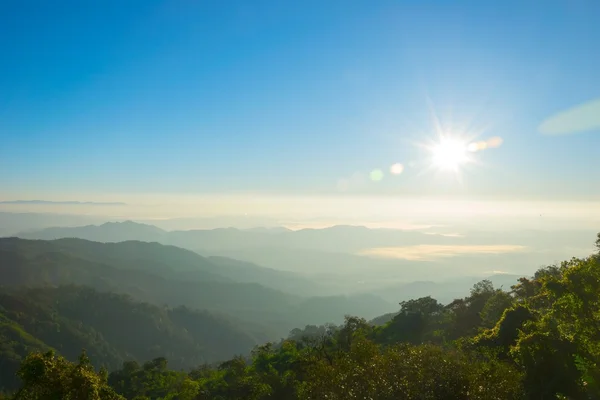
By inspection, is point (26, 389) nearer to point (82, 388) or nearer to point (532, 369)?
point (82, 388)

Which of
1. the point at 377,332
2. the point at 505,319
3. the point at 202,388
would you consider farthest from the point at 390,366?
the point at 377,332

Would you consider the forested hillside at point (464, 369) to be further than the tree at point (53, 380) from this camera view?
Yes

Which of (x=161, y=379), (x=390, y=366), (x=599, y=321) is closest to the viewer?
(x=390, y=366)

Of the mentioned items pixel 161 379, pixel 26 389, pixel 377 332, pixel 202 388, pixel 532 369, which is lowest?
pixel 161 379

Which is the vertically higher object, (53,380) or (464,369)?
(464,369)

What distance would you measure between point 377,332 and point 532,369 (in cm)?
5199

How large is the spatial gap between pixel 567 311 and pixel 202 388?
185 feet

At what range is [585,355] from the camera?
28.3 meters

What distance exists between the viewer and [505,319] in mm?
42781

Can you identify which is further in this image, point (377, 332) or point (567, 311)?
point (377, 332)

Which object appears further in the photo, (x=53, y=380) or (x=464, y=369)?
(x=464, y=369)

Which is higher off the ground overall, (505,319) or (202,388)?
(505,319)

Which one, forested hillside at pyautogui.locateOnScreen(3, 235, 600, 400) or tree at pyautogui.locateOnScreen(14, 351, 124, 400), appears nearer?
tree at pyautogui.locateOnScreen(14, 351, 124, 400)

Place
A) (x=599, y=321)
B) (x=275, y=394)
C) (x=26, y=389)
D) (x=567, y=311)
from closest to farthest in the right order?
(x=26, y=389)
(x=599, y=321)
(x=567, y=311)
(x=275, y=394)
